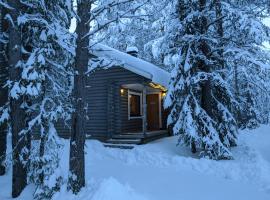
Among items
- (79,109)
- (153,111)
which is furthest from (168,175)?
(153,111)

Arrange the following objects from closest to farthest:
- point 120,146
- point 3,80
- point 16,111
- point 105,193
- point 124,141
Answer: point 105,193 → point 16,111 → point 3,80 → point 120,146 → point 124,141

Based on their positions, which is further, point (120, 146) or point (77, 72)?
point (120, 146)

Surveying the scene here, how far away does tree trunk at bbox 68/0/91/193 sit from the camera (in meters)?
7.64

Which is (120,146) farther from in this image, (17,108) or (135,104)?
(17,108)

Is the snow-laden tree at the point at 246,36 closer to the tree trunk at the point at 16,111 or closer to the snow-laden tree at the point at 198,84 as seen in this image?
the snow-laden tree at the point at 198,84

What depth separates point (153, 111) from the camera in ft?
64.3

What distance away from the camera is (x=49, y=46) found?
9.46 metres

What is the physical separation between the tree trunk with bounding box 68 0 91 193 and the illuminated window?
9110mm

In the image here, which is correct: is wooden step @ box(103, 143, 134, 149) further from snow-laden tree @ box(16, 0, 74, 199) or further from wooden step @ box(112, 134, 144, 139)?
snow-laden tree @ box(16, 0, 74, 199)

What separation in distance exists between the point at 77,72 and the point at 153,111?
12.1 m

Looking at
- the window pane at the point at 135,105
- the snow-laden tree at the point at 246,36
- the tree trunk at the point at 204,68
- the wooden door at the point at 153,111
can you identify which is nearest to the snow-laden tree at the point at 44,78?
the tree trunk at the point at 204,68

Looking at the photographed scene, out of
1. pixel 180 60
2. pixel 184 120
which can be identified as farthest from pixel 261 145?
pixel 180 60

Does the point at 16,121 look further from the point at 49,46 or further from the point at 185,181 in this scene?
the point at 185,181

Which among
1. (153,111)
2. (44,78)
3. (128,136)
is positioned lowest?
(128,136)
